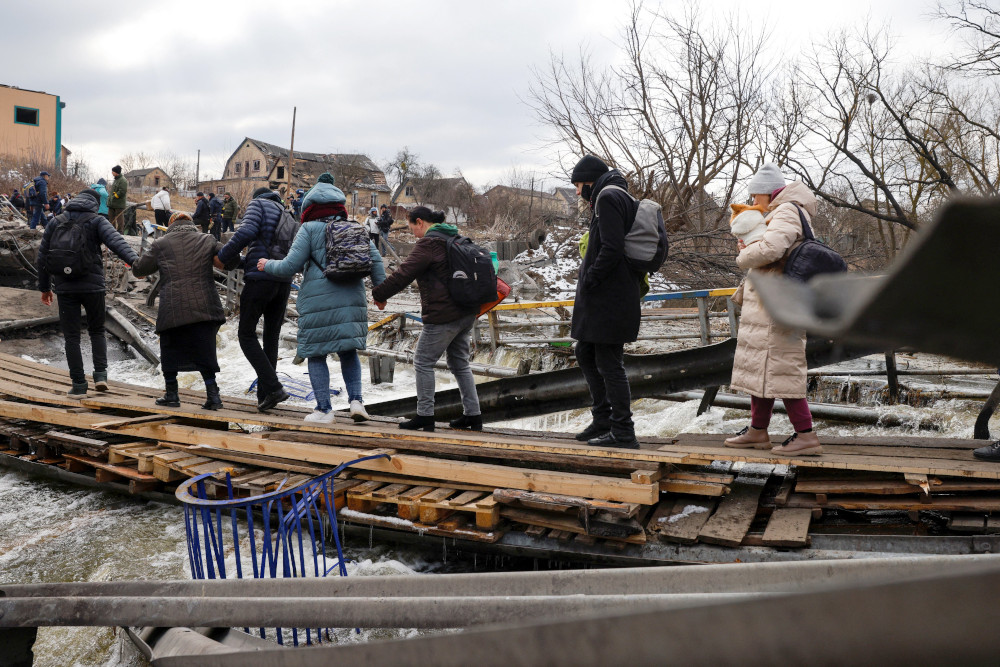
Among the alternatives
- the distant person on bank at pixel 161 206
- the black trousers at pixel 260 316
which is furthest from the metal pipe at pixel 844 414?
the distant person on bank at pixel 161 206

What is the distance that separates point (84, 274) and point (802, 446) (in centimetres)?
607

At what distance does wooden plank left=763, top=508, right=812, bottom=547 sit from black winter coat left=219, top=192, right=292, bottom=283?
3.87 meters

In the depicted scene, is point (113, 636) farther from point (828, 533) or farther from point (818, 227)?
point (818, 227)

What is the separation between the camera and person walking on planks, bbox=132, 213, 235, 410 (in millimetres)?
6070

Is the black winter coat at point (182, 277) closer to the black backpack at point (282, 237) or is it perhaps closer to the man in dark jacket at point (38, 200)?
the black backpack at point (282, 237)

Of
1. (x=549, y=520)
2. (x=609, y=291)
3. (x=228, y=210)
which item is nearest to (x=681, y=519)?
(x=549, y=520)

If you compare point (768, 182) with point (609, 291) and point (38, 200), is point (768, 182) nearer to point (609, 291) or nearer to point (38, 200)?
point (609, 291)

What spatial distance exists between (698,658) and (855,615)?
0.15 m

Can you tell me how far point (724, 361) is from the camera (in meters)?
6.17

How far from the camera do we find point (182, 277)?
6113 millimetres

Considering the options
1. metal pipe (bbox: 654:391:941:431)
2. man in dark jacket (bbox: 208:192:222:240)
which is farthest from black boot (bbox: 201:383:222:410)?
man in dark jacket (bbox: 208:192:222:240)

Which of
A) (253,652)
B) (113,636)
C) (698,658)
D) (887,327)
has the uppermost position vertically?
(887,327)

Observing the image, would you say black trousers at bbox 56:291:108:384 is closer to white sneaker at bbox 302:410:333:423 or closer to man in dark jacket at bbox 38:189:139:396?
man in dark jacket at bbox 38:189:139:396

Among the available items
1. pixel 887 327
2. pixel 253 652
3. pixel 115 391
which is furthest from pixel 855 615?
pixel 115 391
